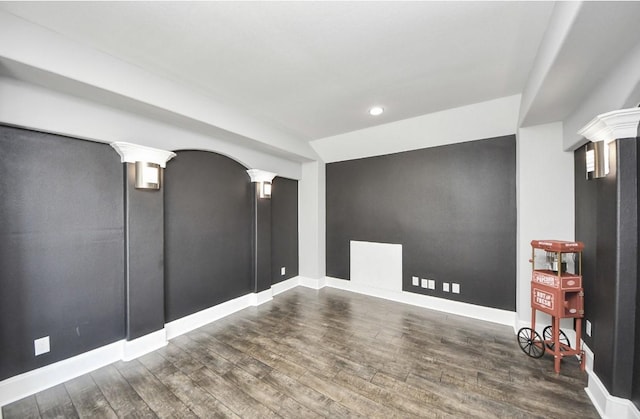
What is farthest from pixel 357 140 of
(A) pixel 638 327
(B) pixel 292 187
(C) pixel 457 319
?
(A) pixel 638 327

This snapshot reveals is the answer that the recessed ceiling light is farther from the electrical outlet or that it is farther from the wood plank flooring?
the electrical outlet

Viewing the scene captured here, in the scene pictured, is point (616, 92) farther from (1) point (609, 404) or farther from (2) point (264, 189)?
(2) point (264, 189)

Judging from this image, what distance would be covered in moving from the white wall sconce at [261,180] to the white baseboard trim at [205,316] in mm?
1613

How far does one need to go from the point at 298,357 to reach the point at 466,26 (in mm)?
3116

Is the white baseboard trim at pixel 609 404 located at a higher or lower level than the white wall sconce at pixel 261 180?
lower

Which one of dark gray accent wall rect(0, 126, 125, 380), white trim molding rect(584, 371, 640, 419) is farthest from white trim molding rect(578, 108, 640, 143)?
dark gray accent wall rect(0, 126, 125, 380)

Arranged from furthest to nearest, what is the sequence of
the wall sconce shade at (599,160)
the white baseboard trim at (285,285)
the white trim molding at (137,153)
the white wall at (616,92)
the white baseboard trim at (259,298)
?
1. the white baseboard trim at (285,285)
2. the white baseboard trim at (259,298)
3. the white trim molding at (137,153)
4. the wall sconce shade at (599,160)
5. the white wall at (616,92)

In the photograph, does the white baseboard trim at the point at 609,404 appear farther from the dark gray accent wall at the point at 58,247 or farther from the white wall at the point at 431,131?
the dark gray accent wall at the point at 58,247

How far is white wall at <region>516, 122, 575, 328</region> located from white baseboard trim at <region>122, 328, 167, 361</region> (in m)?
4.07

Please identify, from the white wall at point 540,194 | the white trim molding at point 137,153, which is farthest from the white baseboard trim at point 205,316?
the white wall at point 540,194

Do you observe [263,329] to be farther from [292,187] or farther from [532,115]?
[532,115]

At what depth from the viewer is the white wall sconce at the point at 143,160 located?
228cm

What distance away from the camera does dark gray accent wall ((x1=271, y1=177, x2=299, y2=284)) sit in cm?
430

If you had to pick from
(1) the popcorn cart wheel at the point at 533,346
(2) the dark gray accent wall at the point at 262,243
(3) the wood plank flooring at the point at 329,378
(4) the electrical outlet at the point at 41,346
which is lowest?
(3) the wood plank flooring at the point at 329,378
